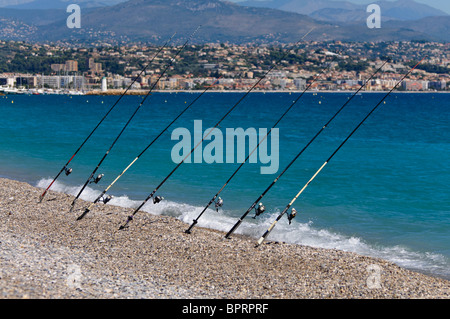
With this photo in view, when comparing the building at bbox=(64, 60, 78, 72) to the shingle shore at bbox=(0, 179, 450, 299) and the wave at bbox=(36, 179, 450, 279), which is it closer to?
the wave at bbox=(36, 179, 450, 279)

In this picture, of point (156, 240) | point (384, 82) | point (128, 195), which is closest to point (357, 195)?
point (128, 195)

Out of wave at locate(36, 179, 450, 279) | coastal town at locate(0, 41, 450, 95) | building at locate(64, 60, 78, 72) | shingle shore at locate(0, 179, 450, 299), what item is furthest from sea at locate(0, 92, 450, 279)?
building at locate(64, 60, 78, 72)

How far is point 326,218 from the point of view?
1759cm

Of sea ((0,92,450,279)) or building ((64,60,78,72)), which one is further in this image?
building ((64,60,78,72))

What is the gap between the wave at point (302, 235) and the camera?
43.2 feet

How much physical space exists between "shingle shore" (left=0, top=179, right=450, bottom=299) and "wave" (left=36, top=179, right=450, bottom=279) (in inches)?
37.1

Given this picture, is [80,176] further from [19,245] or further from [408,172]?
[408,172]

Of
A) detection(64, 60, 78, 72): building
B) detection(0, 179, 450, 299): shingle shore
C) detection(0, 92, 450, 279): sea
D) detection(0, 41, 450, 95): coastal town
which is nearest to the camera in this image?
detection(0, 179, 450, 299): shingle shore

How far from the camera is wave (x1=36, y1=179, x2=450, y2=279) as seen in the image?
13.2 metres

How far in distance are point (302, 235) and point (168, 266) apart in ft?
16.3

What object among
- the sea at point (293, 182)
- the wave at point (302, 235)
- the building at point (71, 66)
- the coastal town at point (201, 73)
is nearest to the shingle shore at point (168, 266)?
the wave at point (302, 235)

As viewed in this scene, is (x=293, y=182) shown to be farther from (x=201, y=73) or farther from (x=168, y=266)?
(x=201, y=73)
